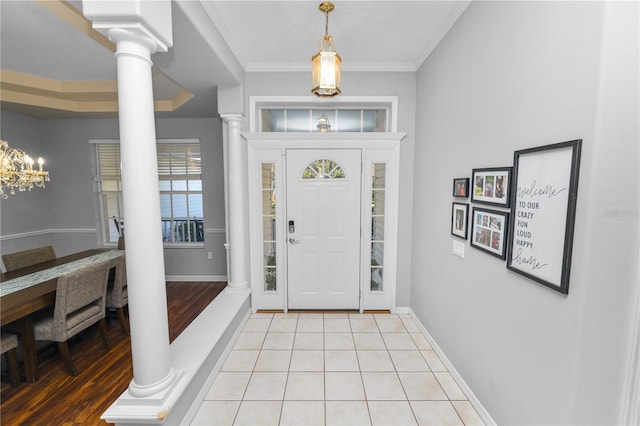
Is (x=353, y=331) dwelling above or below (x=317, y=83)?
below

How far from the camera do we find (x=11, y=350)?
211 cm

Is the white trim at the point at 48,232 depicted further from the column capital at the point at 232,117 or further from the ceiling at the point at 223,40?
the column capital at the point at 232,117

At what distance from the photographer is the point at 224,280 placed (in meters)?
4.62

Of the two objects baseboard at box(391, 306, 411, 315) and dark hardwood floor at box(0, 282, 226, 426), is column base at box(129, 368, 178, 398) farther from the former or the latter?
baseboard at box(391, 306, 411, 315)

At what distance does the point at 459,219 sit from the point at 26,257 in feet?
15.0

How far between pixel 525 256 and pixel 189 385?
7.26ft

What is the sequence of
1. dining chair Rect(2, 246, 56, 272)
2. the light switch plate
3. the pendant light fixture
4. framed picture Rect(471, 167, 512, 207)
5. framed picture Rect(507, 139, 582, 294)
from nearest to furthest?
framed picture Rect(507, 139, 582, 294), framed picture Rect(471, 167, 512, 207), the pendant light fixture, the light switch plate, dining chair Rect(2, 246, 56, 272)

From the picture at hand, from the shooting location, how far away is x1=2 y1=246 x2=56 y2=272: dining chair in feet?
9.51

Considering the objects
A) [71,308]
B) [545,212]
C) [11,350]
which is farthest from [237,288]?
[545,212]

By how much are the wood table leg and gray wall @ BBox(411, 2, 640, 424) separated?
344 centimetres

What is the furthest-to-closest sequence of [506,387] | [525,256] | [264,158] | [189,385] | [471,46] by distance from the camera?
[264,158]
[471,46]
[189,385]
[506,387]
[525,256]

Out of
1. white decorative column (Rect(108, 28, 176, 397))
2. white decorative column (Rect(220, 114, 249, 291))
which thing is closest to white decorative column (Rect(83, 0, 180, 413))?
white decorative column (Rect(108, 28, 176, 397))

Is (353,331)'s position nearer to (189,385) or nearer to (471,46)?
(189,385)

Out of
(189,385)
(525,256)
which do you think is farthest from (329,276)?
(525,256)
